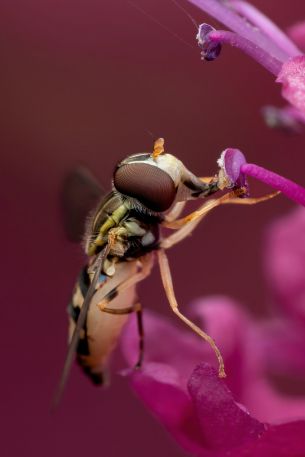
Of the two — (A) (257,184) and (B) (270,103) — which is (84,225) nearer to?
(A) (257,184)

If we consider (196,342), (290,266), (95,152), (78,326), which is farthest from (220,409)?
(95,152)

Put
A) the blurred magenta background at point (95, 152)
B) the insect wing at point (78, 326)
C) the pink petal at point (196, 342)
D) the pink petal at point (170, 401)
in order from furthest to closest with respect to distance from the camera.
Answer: the blurred magenta background at point (95, 152) < the pink petal at point (196, 342) < the pink petal at point (170, 401) < the insect wing at point (78, 326)

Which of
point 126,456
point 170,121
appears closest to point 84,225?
point 126,456

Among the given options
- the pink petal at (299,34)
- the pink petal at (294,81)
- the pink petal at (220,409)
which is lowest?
the pink petal at (220,409)

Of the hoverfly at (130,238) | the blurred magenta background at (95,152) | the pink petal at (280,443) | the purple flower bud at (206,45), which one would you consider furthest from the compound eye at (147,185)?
A: the blurred magenta background at (95,152)

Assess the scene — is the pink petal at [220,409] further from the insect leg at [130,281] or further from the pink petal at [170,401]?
the insect leg at [130,281]

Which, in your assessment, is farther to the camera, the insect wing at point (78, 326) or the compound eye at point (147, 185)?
the compound eye at point (147, 185)
